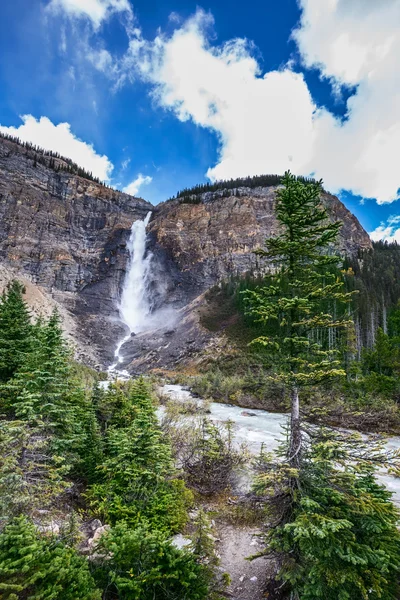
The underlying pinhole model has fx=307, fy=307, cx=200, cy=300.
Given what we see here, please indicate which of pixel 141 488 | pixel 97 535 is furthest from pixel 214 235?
pixel 97 535

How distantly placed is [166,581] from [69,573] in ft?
5.33

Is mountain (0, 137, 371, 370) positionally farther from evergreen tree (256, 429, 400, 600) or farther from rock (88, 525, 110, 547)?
evergreen tree (256, 429, 400, 600)

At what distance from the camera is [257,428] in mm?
22266

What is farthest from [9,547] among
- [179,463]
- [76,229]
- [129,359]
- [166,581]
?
[76,229]

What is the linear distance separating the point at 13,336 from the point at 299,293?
42.3 feet

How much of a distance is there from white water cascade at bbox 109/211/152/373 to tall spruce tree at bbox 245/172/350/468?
2450 inches

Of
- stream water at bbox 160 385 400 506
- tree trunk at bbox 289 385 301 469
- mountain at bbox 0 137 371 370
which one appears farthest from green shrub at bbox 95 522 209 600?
mountain at bbox 0 137 371 370

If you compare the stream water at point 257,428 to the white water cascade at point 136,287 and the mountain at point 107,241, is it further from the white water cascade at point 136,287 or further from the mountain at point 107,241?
the white water cascade at point 136,287

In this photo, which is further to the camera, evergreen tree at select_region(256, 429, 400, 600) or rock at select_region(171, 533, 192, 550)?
rock at select_region(171, 533, 192, 550)

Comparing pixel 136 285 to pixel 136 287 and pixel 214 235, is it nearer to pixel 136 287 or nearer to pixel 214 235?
pixel 136 287

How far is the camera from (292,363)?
272 inches

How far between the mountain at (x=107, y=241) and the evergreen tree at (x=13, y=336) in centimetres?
4780

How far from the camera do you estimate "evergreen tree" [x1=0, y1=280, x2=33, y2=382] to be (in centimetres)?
1316

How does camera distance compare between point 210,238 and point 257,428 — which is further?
point 210,238
